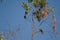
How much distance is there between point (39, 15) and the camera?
372cm

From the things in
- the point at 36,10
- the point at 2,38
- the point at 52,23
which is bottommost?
the point at 2,38

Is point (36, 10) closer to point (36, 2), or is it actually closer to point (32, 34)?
point (36, 2)

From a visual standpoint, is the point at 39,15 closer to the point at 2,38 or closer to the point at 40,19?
the point at 40,19

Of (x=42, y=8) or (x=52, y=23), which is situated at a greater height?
(x=42, y=8)

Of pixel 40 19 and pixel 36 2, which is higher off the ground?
pixel 36 2

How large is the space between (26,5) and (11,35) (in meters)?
0.70

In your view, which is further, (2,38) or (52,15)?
(2,38)

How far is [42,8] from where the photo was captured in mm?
3760

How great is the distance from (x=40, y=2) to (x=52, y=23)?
1.57 ft

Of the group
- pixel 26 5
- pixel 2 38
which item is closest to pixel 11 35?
pixel 2 38

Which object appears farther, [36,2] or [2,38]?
[2,38]

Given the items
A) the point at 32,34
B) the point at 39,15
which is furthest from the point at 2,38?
the point at 39,15

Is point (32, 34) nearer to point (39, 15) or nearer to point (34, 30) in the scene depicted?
point (34, 30)

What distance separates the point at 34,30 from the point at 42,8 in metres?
0.47
